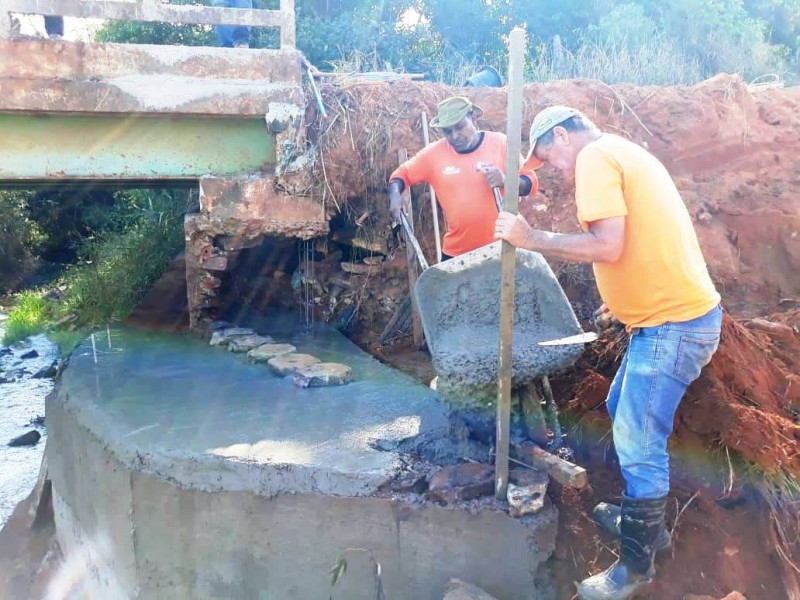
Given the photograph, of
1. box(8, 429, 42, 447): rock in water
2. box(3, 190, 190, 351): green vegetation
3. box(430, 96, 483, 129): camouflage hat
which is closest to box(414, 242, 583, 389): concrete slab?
box(430, 96, 483, 129): camouflage hat

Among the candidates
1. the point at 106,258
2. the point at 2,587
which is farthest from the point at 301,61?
the point at 106,258

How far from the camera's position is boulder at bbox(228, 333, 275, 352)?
5238 mm

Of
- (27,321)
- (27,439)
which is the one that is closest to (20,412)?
(27,439)

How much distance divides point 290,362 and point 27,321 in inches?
309

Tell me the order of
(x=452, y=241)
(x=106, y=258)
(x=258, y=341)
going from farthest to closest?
1. (x=106, y=258)
2. (x=258, y=341)
3. (x=452, y=241)

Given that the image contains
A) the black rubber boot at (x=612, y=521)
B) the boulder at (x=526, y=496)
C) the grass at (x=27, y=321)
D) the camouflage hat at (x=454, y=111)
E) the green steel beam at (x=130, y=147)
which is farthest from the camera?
the grass at (x=27, y=321)

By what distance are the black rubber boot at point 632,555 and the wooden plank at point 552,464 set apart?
8.1 inches

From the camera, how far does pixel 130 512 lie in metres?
3.45

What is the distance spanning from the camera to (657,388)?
2.50 m

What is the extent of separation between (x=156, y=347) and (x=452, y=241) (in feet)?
8.94

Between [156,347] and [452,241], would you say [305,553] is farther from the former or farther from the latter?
[156,347]

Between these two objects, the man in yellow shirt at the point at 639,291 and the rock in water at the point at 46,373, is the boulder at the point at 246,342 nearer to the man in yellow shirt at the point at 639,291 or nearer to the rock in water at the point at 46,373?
the man in yellow shirt at the point at 639,291

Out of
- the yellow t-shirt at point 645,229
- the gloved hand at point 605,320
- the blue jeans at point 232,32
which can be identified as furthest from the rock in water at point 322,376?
the blue jeans at point 232,32

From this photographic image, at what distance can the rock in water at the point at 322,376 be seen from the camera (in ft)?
14.5
